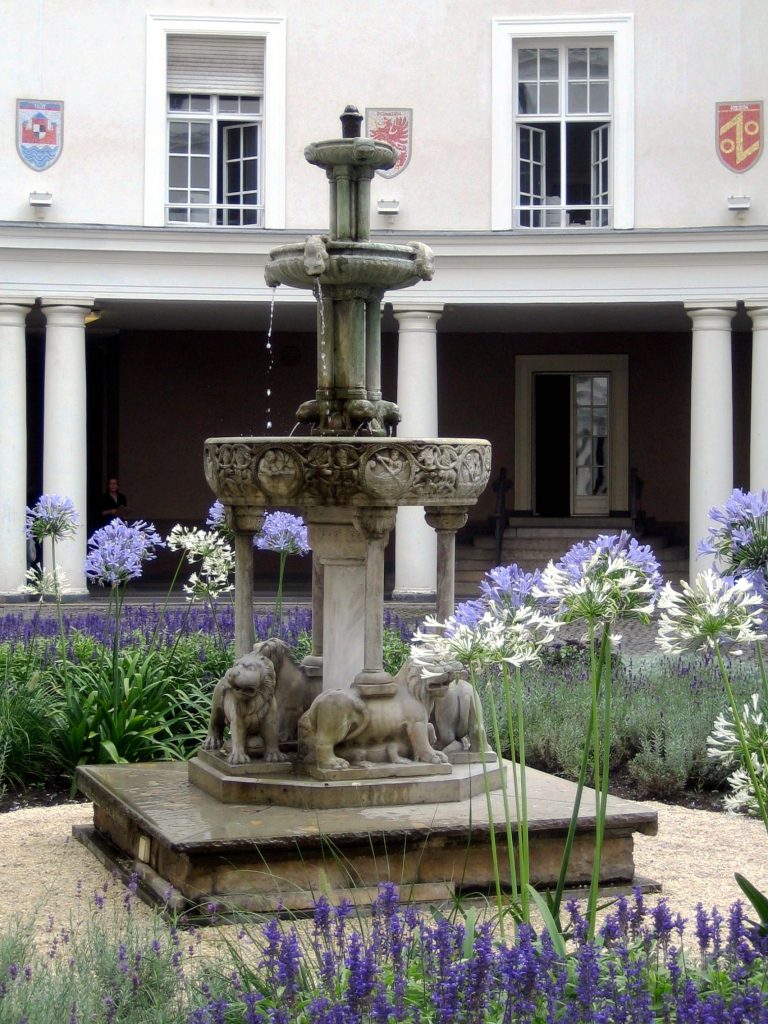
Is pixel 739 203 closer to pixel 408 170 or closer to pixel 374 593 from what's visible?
pixel 408 170

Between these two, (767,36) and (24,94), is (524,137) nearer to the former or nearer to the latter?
(767,36)

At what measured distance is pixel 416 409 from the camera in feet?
→ 60.5

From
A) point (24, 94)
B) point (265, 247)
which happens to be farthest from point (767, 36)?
point (24, 94)

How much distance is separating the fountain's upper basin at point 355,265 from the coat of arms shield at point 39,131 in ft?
37.5

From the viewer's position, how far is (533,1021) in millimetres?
3498

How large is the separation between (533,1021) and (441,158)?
1557 cm

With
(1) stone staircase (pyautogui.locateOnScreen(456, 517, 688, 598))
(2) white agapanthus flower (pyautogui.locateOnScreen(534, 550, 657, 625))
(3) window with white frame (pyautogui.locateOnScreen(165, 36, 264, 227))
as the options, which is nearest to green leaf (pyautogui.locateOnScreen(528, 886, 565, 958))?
(2) white agapanthus flower (pyautogui.locateOnScreen(534, 550, 657, 625))

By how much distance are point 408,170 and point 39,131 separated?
405cm

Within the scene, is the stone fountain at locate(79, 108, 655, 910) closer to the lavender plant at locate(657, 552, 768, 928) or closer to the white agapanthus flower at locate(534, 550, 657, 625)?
the white agapanthus flower at locate(534, 550, 657, 625)

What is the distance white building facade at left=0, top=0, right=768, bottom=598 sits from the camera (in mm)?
17938

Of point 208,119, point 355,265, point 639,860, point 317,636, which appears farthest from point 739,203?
point 639,860

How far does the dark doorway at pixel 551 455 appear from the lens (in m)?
23.4

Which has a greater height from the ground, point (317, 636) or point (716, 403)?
point (716, 403)

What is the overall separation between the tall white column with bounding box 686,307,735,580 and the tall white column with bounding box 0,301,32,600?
7.47 m
